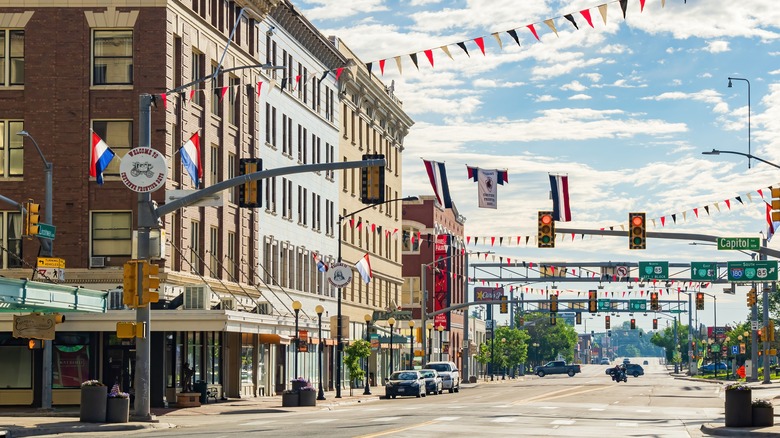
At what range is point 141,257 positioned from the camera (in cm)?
3619

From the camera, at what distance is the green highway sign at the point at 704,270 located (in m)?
86.2

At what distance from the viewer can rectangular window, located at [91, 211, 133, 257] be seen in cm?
5156

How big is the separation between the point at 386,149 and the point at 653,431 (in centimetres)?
6762

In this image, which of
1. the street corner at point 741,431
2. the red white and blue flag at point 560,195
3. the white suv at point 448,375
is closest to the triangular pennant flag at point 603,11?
the street corner at point 741,431

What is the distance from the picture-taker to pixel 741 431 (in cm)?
3238

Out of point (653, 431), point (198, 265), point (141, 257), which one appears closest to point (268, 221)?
point (198, 265)

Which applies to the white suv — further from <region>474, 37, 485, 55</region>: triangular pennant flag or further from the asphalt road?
Result: <region>474, 37, 485, 55</region>: triangular pennant flag

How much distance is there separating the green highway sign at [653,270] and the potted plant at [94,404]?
5801 cm

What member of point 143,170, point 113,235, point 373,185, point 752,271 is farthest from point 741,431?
point 752,271

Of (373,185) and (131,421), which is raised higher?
(373,185)

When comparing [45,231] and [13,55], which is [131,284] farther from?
[13,55]

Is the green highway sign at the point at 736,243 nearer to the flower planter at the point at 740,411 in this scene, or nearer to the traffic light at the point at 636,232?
the traffic light at the point at 636,232

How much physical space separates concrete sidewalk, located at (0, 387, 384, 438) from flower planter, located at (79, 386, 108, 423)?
1.46ft

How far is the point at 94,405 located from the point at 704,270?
59135mm
